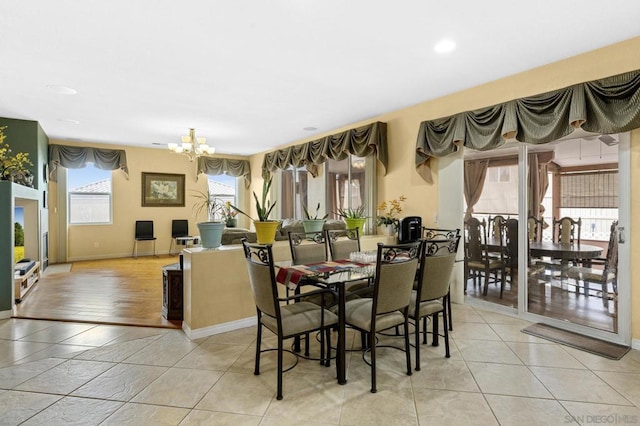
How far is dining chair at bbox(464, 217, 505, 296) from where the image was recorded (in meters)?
4.05

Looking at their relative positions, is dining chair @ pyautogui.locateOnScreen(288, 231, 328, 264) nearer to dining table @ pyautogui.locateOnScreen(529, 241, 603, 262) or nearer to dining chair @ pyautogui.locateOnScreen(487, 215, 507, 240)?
dining chair @ pyautogui.locateOnScreen(487, 215, 507, 240)

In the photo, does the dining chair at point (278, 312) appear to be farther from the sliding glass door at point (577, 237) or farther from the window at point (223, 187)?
the window at point (223, 187)

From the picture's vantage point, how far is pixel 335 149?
568cm

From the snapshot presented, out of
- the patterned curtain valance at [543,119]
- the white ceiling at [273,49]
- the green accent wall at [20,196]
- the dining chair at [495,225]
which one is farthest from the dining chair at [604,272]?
the green accent wall at [20,196]

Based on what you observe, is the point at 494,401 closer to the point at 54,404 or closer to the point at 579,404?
the point at 579,404

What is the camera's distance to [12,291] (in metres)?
3.84

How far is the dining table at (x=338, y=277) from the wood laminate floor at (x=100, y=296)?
5.27 ft

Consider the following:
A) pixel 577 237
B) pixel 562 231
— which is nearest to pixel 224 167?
pixel 562 231

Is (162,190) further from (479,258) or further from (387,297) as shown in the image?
(387,297)

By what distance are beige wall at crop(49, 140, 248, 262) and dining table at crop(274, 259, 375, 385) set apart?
21.1ft

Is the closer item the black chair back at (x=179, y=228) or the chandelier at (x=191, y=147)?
the chandelier at (x=191, y=147)

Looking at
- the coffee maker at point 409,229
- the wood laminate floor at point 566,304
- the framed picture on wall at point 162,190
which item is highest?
the framed picture on wall at point 162,190

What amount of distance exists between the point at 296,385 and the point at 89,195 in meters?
7.31

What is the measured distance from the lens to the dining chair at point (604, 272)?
311 centimetres
